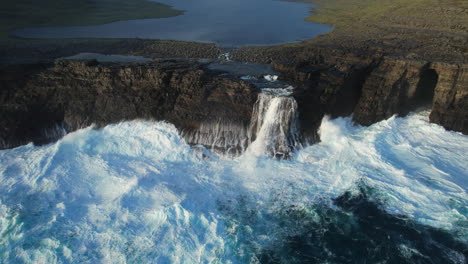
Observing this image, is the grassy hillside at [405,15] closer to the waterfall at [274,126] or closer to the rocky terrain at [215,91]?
the rocky terrain at [215,91]

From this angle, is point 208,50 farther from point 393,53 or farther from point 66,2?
point 66,2

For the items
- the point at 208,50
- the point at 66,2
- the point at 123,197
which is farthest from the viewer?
the point at 66,2

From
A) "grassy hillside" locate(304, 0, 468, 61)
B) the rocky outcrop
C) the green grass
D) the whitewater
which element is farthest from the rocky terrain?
the green grass

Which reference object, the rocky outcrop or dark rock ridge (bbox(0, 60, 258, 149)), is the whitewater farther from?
the rocky outcrop

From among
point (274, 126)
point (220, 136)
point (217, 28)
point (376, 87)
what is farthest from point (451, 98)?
point (217, 28)

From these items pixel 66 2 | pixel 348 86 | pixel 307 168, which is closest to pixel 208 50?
pixel 348 86

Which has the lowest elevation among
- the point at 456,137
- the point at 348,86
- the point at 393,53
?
the point at 456,137
